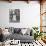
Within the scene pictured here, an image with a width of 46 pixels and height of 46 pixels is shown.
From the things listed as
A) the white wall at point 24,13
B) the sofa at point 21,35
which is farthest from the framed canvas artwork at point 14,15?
the sofa at point 21,35

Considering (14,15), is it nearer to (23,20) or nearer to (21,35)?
(23,20)

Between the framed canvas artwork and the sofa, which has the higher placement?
the framed canvas artwork

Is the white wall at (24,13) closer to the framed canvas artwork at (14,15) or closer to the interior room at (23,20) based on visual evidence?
the interior room at (23,20)

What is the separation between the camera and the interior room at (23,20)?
4.50 metres

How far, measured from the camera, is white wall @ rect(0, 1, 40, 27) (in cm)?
452

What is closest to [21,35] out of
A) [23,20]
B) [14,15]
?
[23,20]

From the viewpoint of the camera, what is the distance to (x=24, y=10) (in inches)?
179

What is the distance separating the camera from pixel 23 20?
4539 millimetres

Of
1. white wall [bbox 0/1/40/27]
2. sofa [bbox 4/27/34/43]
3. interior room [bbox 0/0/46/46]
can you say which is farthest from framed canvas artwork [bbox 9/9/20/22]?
sofa [bbox 4/27/34/43]

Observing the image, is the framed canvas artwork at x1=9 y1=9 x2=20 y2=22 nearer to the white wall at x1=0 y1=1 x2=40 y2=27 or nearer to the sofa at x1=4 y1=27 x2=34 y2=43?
the white wall at x1=0 y1=1 x2=40 y2=27

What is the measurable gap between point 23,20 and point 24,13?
247 millimetres

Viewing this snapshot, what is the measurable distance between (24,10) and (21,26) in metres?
0.57

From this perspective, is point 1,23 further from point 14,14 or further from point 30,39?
point 30,39

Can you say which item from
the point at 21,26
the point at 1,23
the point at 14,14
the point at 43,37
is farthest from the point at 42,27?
the point at 1,23
